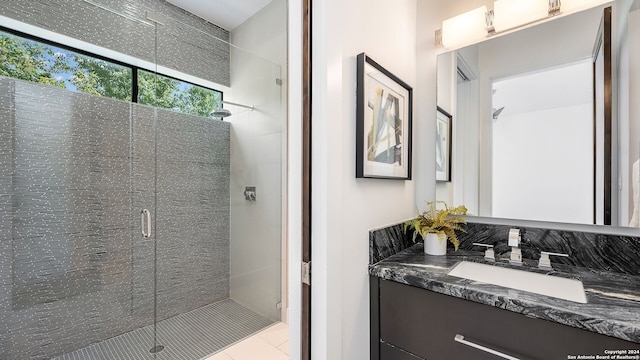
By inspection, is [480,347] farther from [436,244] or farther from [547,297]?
[436,244]

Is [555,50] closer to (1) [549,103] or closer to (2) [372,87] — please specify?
(1) [549,103]

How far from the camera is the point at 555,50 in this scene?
4.08 ft

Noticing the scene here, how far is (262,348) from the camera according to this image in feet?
6.07

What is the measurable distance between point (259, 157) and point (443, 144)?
1.40 meters

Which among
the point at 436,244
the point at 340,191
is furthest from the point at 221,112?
the point at 436,244

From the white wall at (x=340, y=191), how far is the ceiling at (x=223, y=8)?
4.49 feet

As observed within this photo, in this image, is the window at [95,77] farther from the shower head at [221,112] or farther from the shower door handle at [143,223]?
the shower door handle at [143,223]

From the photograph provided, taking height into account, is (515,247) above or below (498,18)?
below

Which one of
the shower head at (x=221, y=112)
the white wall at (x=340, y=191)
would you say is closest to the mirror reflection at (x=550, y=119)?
the white wall at (x=340, y=191)

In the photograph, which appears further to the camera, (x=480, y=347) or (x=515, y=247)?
(x=515, y=247)

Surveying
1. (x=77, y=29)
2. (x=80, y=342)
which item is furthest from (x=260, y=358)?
(x=77, y=29)

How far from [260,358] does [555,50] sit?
7.66 feet

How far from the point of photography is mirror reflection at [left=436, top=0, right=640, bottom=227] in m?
1.08

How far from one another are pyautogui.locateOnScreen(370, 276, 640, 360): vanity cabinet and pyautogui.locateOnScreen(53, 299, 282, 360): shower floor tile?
4.01 ft
